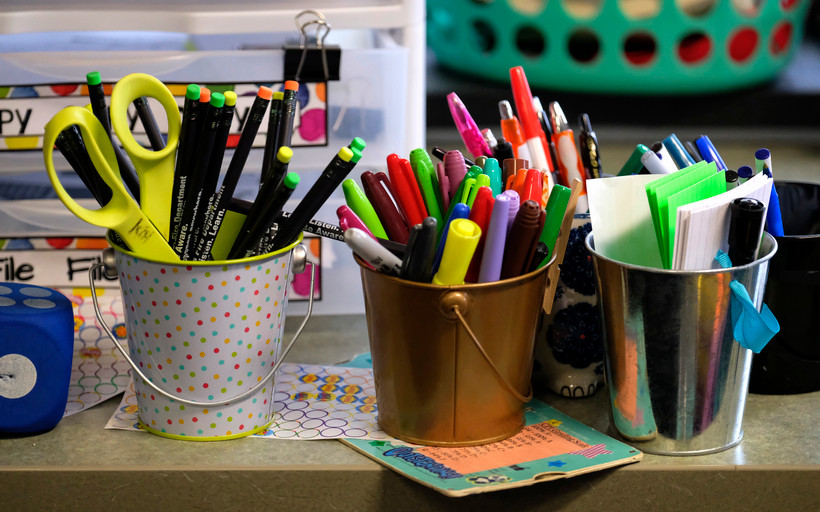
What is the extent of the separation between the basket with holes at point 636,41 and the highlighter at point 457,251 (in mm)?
642

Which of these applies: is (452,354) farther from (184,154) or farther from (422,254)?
(184,154)

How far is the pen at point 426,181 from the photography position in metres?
0.49

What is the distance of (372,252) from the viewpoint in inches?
17.8

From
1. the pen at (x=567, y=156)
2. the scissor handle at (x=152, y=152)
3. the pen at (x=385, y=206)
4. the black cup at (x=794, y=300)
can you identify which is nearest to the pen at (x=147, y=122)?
the scissor handle at (x=152, y=152)

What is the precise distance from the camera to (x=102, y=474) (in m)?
0.47

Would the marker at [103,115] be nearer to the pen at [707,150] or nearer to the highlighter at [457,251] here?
the highlighter at [457,251]

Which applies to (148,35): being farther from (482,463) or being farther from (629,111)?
(629,111)

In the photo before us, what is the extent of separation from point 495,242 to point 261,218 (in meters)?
0.12

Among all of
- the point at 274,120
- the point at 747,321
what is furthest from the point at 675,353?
the point at 274,120

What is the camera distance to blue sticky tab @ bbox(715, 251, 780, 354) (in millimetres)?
454

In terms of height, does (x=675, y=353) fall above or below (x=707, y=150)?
below

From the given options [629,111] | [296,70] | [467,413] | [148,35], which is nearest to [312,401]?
[467,413]

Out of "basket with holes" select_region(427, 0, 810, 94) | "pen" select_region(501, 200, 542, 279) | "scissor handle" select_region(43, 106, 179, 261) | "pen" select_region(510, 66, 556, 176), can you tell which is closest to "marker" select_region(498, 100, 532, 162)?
"pen" select_region(510, 66, 556, 176)

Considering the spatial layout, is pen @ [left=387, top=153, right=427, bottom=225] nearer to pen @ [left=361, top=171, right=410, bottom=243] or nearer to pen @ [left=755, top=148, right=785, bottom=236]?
pen @ [left=361, top=171, right=410, bottom=243]
